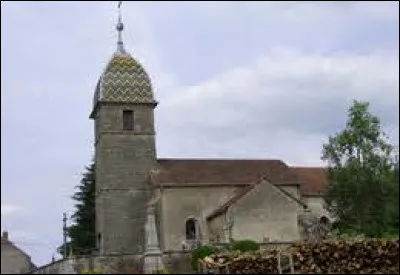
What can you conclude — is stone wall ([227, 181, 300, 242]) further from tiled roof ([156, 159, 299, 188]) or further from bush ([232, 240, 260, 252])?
bush ([232, 240, 260, 252])

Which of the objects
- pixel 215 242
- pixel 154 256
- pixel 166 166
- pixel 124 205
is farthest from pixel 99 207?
pixel 154 256

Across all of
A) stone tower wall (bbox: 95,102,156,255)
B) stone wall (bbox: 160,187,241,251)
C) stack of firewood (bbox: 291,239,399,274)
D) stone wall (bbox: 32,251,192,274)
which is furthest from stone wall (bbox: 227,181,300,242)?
stack of firewood (bbox: 291,239,399,274)

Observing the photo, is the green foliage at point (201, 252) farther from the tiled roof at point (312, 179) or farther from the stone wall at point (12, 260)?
the tiled roof at point (312, 179)

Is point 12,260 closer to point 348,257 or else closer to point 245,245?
point 348,257

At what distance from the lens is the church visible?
49688 mm

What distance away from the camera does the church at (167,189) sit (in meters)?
49.7

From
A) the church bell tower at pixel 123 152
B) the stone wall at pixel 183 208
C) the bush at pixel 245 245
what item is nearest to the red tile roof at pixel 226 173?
the stone wall at pixel 183 208

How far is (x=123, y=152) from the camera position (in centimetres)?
5481

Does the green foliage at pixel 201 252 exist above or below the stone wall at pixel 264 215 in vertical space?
below

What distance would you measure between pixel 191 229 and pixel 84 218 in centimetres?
1179

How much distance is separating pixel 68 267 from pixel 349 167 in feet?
63.2

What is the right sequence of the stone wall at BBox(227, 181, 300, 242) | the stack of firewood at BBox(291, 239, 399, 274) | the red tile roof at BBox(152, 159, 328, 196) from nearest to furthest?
the stack of firewood at BBox(291, 239, 399, 274)
the stone wall at BBox(227, 181, 300, 242)
the red tile roof at BBox(152, 159, 328, 196)

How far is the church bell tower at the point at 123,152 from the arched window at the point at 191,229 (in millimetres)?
3115

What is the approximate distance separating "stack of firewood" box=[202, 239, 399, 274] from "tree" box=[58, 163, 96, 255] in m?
33.9
